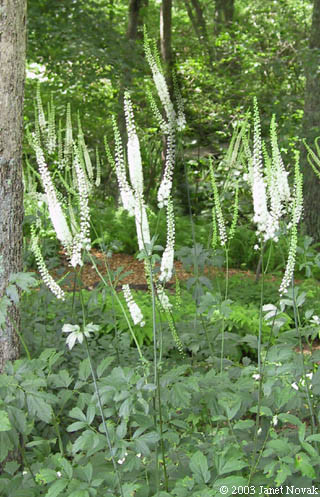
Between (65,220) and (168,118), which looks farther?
(168,118)

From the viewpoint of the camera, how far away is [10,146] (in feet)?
10.0

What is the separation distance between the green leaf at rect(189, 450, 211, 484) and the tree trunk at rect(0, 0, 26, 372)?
144 centimetres

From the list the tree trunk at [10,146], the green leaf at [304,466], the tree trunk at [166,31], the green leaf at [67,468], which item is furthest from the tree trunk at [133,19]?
the green leaf at [304,466]

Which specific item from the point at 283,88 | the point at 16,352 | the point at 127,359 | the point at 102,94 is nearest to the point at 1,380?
the point at 16,352

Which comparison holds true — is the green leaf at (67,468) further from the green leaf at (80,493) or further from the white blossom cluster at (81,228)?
the white blossom cluster at (81,228)

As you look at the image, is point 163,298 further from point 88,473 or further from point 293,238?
point 88,473

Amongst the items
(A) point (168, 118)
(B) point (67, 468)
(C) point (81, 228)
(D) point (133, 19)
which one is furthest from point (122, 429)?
(D) point (133, 19)

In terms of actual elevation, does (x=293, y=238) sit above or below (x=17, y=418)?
above

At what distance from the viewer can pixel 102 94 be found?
10422 millimetres

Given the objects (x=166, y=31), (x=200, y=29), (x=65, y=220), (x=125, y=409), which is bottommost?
(x=125, y=409)

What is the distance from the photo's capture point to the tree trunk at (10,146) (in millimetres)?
3027

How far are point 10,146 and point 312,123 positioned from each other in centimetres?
594

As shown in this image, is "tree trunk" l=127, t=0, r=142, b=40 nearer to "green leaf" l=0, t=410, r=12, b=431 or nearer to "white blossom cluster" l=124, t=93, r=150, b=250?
"white blossom cluster" l=124, t=93, r=150, b=250

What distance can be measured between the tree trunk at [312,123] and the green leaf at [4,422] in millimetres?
6317
